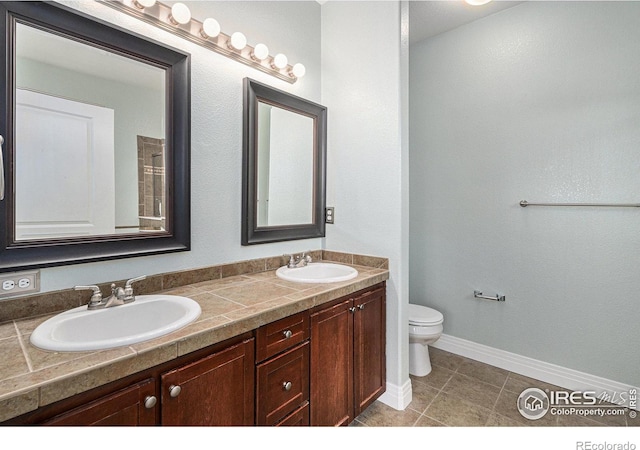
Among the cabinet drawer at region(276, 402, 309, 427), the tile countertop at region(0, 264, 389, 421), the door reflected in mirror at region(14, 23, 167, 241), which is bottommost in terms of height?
the cabinet drawer at region(276, 402, 309, 427)

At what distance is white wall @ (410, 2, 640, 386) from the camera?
6.42ft

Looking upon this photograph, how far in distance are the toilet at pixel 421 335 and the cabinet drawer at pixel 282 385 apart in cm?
110

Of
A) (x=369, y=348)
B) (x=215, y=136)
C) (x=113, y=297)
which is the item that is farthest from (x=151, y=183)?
(x=369, y=348)

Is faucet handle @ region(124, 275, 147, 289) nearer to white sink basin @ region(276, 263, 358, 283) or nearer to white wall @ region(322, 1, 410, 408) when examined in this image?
white sink basin @ region(276, 263, 358, 283)

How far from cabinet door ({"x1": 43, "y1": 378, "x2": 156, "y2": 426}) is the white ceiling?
9.15ft

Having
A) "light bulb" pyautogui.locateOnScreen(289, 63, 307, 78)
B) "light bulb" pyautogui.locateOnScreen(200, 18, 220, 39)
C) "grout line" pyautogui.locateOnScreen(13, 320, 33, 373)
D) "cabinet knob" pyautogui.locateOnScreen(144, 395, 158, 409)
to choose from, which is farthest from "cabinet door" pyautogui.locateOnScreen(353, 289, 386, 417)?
"light bulb" pyautogui.locateOnScreen(200, 18, 220, 39)

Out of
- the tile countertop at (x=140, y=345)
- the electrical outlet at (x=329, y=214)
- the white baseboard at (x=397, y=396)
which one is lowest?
the white baseboard at (x=397, y=396)

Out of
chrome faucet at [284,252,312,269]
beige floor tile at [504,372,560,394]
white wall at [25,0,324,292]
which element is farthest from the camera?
beige floor tile at [504,372,560,394]

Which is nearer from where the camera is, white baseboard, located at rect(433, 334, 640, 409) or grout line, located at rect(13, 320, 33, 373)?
grout line, located at rect(13, 320, 33, 373)

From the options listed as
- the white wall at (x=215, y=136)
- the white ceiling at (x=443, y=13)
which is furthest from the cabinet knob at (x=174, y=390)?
the white ceiling at (x=443, y=13)

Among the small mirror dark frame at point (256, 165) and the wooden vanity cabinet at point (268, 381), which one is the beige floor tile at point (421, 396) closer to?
the wooden vanity cabinet at point (268, 381)

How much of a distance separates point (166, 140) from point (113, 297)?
72cm

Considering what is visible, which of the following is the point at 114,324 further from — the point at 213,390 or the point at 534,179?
the point at 534,179

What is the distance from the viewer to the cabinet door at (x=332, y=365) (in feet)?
4.82
